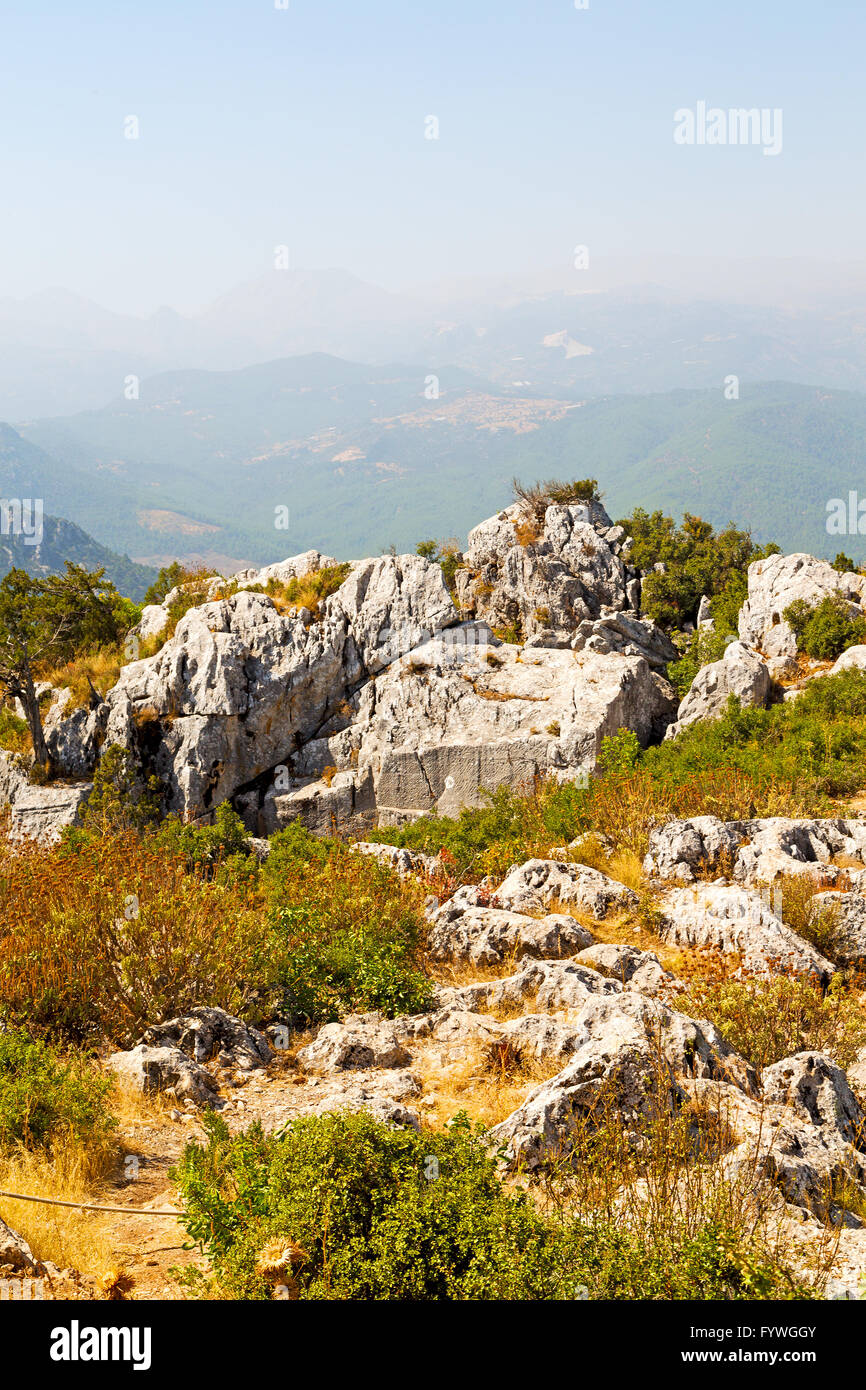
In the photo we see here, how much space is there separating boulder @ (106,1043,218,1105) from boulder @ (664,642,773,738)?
1554 cm

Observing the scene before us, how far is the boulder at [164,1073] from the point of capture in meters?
6.20

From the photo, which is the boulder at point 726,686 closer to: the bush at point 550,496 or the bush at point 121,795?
the bush at point 550,496

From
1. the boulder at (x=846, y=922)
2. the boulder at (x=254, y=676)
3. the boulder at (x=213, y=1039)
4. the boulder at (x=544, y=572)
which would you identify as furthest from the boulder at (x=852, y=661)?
the boulder at (x=213, y=1039)

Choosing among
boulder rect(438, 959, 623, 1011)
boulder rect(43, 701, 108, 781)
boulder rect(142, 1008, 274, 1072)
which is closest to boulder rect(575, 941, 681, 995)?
boulder rect(438, 959, 623, 1011)

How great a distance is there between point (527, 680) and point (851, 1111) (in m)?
16.9

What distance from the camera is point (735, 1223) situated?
412 cm

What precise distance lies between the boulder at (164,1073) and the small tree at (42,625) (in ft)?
62.0

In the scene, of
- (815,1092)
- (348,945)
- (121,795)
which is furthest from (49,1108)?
(121,795)

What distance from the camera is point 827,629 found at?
2164 cm

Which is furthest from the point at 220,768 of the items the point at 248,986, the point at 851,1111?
the point at 851,1111

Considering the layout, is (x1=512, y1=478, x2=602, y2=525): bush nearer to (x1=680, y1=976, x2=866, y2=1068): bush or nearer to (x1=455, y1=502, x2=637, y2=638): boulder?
(x1=455, y1=502, x2=637, y2=638): boulder

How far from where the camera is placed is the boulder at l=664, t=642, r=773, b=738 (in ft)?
63.9

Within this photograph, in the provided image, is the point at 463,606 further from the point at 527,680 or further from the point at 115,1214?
the point at 115,1214

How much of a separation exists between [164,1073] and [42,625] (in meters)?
21.0
